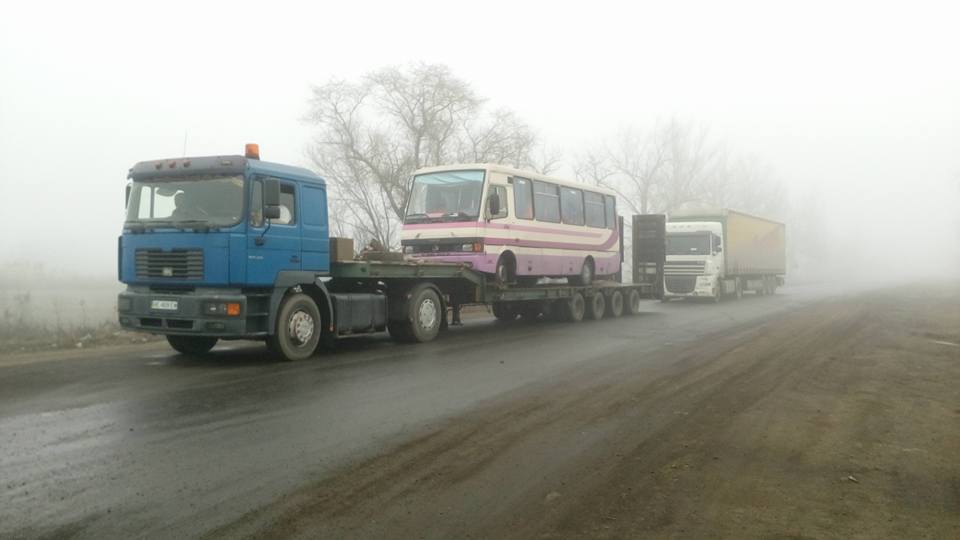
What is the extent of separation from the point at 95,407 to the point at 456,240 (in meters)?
8.30

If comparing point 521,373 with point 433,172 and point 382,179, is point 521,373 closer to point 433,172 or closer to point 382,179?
point 433,172

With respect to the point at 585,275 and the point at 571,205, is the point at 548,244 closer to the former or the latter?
the point at 571,205

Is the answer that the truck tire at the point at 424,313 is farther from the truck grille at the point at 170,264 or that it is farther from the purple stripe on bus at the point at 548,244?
the truck grille at the point at 170,264

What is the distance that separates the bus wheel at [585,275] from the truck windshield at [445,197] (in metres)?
4.97

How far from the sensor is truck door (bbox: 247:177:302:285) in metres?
9.52

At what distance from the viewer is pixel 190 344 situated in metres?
10.7

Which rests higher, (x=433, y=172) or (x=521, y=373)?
(x=433, y=172)

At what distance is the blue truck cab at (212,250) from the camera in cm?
925

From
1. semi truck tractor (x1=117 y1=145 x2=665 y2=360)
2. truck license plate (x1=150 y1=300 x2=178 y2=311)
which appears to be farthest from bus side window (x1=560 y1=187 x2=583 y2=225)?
truck license plate (x1=150 y1=300 x2=178 y2=311)

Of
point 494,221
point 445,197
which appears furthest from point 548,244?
point 445,197

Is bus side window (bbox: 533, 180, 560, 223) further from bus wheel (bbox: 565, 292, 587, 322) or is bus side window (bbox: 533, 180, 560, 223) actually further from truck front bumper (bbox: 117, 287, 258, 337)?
truck front bumper (bbox: 117, 287, 258, 337)

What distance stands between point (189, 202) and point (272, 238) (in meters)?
1.22

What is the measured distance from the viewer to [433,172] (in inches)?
582

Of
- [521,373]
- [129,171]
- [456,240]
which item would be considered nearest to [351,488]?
[521,373]
